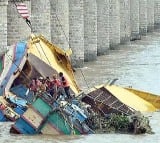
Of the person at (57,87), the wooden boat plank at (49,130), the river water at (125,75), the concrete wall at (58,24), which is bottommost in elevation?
the river water at (125,75)

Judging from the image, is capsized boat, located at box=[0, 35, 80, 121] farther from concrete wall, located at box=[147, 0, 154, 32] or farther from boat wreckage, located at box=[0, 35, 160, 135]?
concrete wall, located at box=[147, 0, 154, 32]

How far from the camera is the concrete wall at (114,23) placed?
5284cm

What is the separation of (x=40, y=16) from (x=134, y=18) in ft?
101

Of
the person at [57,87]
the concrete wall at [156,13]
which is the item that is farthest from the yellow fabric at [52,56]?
the concrete wall at [156,13]

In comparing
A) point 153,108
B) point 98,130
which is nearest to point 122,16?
point 153,108

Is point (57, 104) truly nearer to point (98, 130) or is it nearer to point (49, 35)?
point (98, 130)

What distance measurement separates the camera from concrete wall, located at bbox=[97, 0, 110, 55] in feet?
160

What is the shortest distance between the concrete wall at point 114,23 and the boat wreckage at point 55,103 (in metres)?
25.9

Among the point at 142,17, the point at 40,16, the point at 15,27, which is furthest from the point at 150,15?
the point at 15,27

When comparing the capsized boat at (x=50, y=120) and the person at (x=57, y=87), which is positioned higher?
the person at (x=57, y=87)

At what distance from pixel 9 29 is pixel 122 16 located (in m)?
27.1

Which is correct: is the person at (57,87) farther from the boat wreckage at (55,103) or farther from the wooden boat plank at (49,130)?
the wooden boat plank at (49,130)

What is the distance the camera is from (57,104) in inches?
829

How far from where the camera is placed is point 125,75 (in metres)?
36.8
